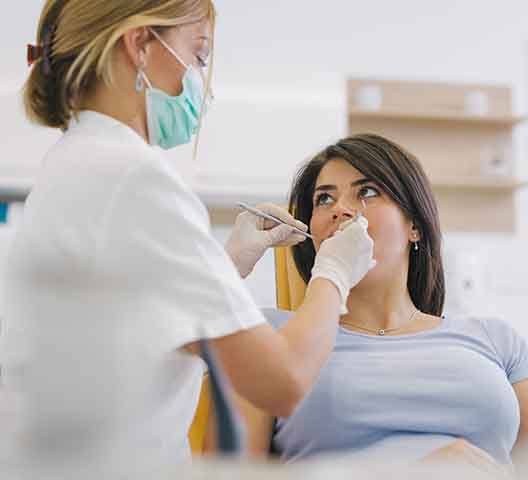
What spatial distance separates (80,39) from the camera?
1.12 metres

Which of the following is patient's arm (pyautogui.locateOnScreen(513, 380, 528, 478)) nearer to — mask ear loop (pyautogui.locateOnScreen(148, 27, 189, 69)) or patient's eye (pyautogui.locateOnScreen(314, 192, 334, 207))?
patient's eye (pyautogui.locateOnScreen(314, 192, 334, 207))

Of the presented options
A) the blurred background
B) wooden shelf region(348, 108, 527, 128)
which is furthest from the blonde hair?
wooden shelf region(348, 108, 527, 128)

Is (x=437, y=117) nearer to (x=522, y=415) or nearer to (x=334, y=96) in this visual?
(x=334, y=96)

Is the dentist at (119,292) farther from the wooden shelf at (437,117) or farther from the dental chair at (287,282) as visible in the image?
the wooden shelf at (437,117)

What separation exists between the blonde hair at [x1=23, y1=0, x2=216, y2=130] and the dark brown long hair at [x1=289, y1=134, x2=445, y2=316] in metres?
0.57

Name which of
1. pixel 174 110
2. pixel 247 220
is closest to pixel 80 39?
pixel 174 110

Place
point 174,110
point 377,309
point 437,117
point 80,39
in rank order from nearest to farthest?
point 80,39 < point 174,110 < point 377,309 < point 437,117

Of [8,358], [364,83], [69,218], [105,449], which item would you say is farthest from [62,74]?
[364,83]

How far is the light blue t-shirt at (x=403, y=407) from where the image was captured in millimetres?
1405

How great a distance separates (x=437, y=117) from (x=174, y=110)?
9.00 feet

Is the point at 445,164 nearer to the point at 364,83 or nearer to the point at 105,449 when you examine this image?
the point at 364,83

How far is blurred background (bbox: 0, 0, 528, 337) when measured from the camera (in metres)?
3.32

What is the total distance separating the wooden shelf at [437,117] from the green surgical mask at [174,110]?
8.16 feet

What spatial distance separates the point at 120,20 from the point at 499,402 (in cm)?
88
